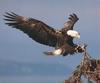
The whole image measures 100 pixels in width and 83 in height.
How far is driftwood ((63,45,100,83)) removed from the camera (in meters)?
5.07

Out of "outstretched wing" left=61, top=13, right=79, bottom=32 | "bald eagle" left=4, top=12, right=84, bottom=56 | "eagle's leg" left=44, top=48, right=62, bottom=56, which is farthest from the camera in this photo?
"outstretched wing" left=61, top=13, right=79, bottom=32

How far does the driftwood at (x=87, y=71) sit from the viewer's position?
507 cm

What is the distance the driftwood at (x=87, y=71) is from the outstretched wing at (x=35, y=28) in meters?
1.91

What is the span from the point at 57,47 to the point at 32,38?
67cm

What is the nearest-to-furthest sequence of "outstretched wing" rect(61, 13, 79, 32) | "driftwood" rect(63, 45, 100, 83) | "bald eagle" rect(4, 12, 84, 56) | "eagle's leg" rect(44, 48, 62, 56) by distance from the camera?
"driftwood" rect(63, 45, 100, 83) < "eagle's leg" rect(44, 48, 62, 56) < "bald eagle" rect(4, 12, 84, 56) < "outstretched wing" rect(61, 13, 79, 32)

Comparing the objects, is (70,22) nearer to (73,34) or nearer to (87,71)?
(73,34)

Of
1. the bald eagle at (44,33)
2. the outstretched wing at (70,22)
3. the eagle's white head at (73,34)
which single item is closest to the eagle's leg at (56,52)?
the bald eagle at (44,33)

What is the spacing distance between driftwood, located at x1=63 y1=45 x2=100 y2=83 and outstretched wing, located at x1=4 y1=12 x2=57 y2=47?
1.91m

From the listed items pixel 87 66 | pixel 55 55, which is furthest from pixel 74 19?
pixel 87 66

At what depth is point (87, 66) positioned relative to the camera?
17.2 ft

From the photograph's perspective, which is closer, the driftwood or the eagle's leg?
Answer: the driftwood

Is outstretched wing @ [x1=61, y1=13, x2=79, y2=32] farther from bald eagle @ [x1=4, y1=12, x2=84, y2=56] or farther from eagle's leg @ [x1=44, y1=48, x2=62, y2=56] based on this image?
eagle's leg @ [x1=44, y1=48, x2=62, y2=56]

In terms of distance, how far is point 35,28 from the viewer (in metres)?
7.36

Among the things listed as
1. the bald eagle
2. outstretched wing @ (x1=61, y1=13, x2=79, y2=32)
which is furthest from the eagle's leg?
outstretched wing @ (x1=61, y1=13, x2=79, y2=32)
